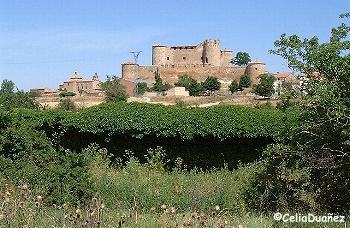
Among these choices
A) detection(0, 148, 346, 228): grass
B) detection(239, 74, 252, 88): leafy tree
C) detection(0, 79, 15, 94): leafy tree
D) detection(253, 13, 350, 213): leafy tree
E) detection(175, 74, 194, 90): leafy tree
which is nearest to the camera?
detection(0, 148, 346, 228): grass

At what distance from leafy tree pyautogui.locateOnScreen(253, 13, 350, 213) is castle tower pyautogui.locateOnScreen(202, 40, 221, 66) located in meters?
102

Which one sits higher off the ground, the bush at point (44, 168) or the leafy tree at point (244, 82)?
the bush at point (44, 168)

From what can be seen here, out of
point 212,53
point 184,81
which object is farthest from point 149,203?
point 212,53

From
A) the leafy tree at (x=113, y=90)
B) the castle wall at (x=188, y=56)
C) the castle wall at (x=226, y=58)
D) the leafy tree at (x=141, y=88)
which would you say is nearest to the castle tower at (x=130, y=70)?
the castle wall at (x=188, y=56)

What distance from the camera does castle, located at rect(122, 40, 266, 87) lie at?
337 ft

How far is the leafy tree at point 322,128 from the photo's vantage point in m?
8.20

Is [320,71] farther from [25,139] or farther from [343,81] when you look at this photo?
[25,139]

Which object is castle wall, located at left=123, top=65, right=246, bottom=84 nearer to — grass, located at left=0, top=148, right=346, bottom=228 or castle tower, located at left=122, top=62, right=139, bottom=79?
castle tower, located at left=122, top=62, right=139, bottom=79

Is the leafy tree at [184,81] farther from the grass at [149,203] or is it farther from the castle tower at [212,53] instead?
the grass at [149,203]

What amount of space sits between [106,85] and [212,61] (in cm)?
4990

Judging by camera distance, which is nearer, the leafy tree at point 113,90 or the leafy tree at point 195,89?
the leafy tree at point 113,90

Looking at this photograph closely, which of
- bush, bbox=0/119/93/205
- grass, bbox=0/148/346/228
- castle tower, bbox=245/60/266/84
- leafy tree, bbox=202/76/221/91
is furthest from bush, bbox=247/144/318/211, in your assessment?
castle tower, bbox=245/60/266/84

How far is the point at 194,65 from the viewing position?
10706 cm

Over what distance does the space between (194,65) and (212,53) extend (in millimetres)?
6530
